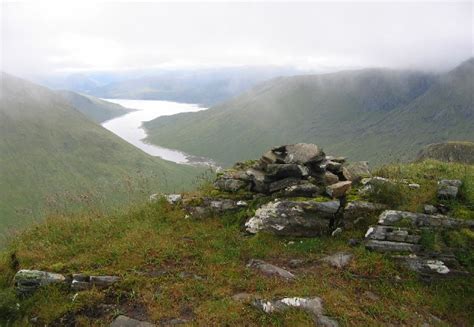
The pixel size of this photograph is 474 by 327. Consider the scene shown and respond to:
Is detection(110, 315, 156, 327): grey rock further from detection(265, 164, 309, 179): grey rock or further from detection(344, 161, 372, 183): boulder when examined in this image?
detection(344, 161, 372, 183): boulder

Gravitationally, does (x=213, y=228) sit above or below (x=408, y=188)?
below

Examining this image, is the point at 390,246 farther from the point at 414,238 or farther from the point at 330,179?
the point at 330,179

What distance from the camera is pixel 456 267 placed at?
13.4 metres

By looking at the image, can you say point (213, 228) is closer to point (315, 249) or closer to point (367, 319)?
point (315, 249)

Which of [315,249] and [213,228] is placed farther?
[213,228]

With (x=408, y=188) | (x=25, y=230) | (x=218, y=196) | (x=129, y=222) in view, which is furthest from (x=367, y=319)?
(x=25, y=230)

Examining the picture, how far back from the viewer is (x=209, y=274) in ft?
44.8

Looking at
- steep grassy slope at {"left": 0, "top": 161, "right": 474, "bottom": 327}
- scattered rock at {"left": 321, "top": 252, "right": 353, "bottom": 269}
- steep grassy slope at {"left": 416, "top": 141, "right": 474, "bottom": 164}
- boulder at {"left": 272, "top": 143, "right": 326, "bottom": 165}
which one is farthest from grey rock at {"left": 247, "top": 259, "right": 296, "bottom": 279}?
steep grassy slope at {"left": 416, "top": 141, "right": 474, "bottom": 164}

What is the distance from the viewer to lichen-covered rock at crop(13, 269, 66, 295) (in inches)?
501

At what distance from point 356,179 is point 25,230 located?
14.6 m

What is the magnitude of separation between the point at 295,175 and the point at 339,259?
4.50m

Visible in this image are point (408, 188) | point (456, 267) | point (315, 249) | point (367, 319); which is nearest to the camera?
point (367, 319)

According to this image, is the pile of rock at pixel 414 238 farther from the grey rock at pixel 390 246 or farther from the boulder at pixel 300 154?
the boulder at pixel 300 154

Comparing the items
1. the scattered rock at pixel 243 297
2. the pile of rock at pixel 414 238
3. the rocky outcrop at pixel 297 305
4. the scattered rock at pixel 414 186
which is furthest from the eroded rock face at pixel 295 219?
the rocky outcrop at pixel 297 305
